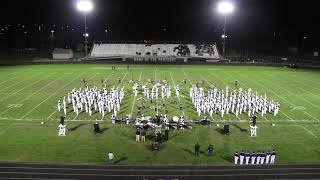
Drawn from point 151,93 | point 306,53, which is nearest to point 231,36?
point 306,53

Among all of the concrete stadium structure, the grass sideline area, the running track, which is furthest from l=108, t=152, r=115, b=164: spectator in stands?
the concrete stadium structure

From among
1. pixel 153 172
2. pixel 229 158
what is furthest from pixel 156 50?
pixel 153 172

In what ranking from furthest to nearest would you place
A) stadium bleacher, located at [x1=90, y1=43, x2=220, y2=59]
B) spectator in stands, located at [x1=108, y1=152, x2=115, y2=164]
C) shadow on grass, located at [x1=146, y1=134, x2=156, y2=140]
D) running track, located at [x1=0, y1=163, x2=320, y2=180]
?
stadium bleacher, located at [x1=90, y1=43, x2=220, y2=59], shadow on grass, located at [x1=146, y1=134, x2=156, y2=140], spectator in stands, located at [x1=108, y1=152, x2=115, y2=164], running track, located at [x1=0, y1=163, x2=320, y2=180]

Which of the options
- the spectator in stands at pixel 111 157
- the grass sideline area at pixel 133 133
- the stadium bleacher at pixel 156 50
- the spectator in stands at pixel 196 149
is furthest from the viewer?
the stadium bleacher at pixel 156 50

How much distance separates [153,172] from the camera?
17766 millimetres

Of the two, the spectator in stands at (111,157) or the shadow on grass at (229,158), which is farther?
the shadow on grass at (229,158)

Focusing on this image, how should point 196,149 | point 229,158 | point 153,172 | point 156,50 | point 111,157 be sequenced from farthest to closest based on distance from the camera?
point 156,50 < point 196,149 < point 229,158 < point 111,157 < point 153,172

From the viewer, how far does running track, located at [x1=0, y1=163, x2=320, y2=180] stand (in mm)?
17234

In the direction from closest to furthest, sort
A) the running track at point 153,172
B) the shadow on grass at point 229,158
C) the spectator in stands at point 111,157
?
the running track at point 153,172
the spectator in stands at point 111,157
the shadow on grass at point 229,158

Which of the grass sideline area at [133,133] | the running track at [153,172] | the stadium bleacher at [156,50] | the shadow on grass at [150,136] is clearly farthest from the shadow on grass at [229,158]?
the stadium bleacher at [156,50]

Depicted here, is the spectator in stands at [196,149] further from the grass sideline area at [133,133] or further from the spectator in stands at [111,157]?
the spectator in stands at [111,157]

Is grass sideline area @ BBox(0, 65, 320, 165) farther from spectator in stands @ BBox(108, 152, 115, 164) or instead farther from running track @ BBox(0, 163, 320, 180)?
running track @ BBox(0, 163, 320, 180)

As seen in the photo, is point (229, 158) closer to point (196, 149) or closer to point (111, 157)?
point (196, 149)

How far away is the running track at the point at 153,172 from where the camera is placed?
17.2 m
